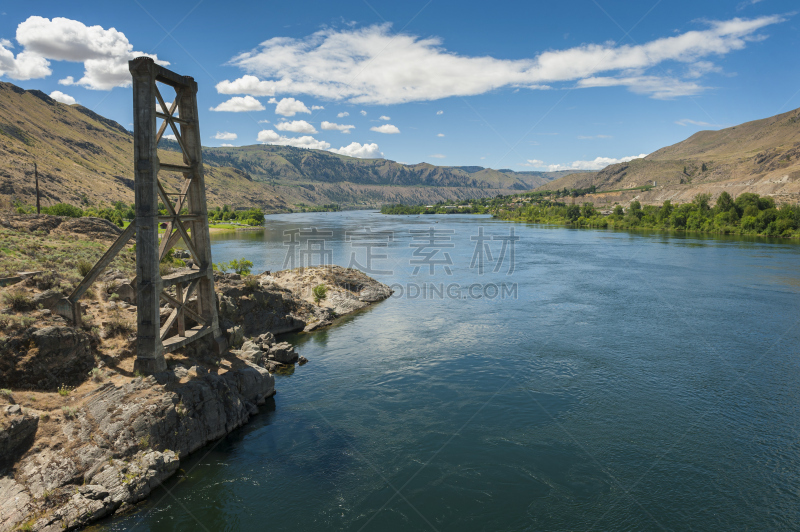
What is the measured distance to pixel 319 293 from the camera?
39.2 metres

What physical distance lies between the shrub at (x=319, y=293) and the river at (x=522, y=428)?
420cm

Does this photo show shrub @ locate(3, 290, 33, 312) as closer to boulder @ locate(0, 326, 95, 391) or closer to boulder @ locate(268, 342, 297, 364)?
boulder @ locate(0, 326, 95, 391)

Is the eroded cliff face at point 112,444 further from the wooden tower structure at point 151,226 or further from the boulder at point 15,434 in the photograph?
the wooden tower structure at point 151,226

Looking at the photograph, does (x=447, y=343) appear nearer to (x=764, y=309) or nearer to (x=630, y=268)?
(x=764, y=309)

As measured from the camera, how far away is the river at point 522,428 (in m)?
14.1

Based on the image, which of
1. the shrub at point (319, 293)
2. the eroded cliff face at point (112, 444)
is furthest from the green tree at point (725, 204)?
the eroded cliff face at point (112, 444)

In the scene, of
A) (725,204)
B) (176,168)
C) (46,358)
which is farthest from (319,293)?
(725,204)

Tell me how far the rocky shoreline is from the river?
92cm

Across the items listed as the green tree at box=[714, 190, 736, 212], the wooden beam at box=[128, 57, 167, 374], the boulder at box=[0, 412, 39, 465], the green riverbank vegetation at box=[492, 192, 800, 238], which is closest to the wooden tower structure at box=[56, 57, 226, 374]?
the wooden beam at box=[128, 57, 167, 374]

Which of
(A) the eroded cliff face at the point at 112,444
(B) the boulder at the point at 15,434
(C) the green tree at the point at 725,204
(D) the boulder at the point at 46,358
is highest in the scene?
(C) the green tree at the point at 725,204

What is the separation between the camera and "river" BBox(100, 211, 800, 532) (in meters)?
14.1

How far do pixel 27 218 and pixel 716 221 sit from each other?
411 ft

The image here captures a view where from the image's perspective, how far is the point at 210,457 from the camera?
54.1 ft

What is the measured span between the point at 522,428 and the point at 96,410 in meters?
15.8
